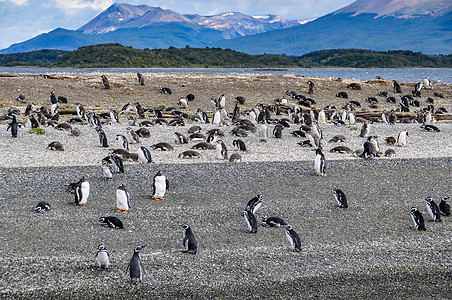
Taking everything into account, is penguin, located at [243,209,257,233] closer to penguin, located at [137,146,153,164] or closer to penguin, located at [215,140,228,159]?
penguin, located at [137,146,153,164]

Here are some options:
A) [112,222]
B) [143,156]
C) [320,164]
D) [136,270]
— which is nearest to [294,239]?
[136,270]

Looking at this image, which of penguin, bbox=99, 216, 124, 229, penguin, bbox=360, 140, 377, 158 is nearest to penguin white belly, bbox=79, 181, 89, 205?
penguin, bbox=99, 216, 124, 229

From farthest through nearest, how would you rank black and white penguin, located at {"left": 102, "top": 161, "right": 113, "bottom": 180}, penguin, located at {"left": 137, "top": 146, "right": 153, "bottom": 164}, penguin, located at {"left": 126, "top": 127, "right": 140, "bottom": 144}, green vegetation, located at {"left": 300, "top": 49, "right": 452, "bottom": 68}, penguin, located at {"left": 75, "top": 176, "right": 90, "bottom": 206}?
1. green vegetation, located at {"left": 300, "top": 49, "right": 452, "bottom": 68}
2. penguin, located at {"left": 126, "top": 127, "right": 140, "bottom": 144}
3. penguin, located at {"left": 137, "top": 146, "right": 153, "bottom": 164}
4. black and white penguin, located at {"left": 102, "top": 161, "right": 113, "bottom": 180}
5. penguin, located at {"left": 75, "top": 176, "right": 90, "bottom": 206}

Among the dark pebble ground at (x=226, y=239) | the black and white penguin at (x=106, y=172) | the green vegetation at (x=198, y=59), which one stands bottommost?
the dark pebble ground at (x=226, y=239)

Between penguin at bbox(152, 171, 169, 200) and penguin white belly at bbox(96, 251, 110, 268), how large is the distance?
10.2ft

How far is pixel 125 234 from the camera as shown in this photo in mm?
7641

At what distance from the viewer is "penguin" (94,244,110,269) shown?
6.29m

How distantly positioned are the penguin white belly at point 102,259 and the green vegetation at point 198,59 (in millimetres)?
78296

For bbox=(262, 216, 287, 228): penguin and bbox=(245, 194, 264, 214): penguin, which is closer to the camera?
bbox=(262, 216, 287, 228): penguin

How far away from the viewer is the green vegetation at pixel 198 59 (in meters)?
85.1

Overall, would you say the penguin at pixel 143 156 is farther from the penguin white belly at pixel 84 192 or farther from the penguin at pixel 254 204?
the penguin at pixel 254 204

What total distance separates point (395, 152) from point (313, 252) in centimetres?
817

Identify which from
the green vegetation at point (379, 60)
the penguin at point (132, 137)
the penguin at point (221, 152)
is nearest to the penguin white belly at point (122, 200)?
the penguin at point (221, 152)

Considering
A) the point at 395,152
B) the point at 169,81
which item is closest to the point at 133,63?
the point at 169,81
